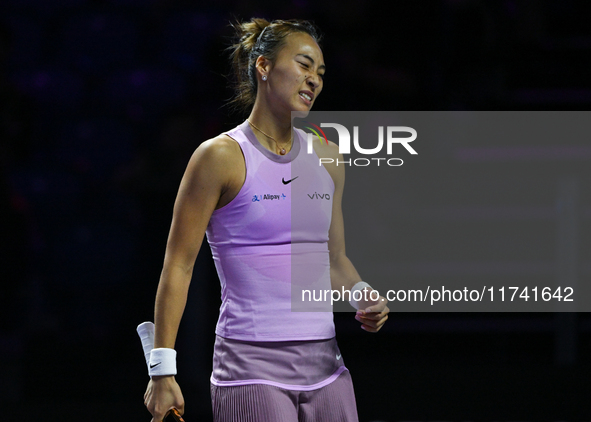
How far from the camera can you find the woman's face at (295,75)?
139cm

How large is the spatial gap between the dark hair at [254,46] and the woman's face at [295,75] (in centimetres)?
2

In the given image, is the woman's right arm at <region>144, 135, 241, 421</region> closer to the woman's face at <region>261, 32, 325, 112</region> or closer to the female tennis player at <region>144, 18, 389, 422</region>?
the female tennis player at <region>144, 18, 389, 422</region>

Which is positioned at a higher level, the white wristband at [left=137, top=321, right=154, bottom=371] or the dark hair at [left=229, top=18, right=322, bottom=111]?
the dark hair at [left=229, top=18, right=322, bottom=111]

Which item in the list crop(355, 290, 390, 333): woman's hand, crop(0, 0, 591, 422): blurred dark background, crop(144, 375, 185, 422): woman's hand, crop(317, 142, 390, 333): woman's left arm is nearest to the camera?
crop(144, 375, 185, 422): woman's hand

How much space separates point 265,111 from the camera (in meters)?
1.42

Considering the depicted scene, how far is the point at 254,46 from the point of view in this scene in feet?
4.87

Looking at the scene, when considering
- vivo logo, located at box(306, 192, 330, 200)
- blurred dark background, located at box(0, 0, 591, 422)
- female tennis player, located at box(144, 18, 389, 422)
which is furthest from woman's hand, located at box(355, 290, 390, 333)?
blurred dark background, located at box(0, 0, 591, 422)

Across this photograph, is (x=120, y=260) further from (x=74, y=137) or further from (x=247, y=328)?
(x=247, y=328)

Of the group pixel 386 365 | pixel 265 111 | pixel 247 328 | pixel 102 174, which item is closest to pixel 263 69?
pixel 265 111

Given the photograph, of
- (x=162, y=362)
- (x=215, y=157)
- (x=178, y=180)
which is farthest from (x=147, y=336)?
(x=178, y=180)

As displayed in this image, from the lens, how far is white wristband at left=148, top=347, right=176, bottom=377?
1.25 metres

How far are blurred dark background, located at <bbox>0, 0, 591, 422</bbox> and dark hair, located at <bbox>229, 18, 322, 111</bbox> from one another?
64 centimetres

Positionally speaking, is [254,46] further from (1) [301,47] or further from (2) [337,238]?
(2) [337,238]

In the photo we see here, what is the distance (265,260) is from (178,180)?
1729 mm
